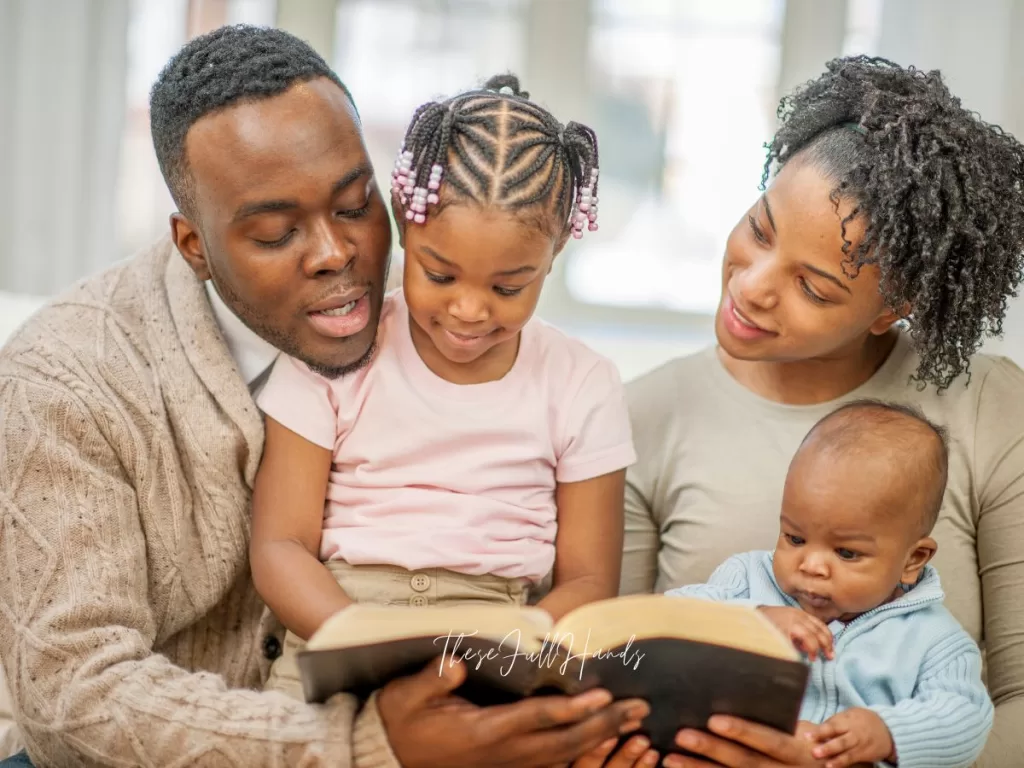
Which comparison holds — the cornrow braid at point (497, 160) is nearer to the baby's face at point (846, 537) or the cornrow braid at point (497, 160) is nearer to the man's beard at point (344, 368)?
the man's beard at point (344, 368)

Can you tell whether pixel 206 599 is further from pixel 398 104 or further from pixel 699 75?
pixel 699 75

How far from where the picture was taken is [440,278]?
162 centimetres

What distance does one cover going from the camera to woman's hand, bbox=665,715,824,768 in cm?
143

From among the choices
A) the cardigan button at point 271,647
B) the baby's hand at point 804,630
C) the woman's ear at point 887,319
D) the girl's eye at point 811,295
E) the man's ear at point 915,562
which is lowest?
the cardigan button at point 271,647

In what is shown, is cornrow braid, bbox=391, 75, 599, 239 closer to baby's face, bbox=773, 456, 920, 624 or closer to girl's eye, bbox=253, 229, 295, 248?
girl's eye, bbox=253, 229, 295, 248

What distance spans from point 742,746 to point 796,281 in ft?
2.33

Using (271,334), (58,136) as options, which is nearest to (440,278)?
(271,334)

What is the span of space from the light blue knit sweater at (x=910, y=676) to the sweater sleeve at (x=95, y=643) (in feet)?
2.00

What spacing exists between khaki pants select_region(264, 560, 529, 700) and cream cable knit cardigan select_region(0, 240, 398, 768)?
0.34ft

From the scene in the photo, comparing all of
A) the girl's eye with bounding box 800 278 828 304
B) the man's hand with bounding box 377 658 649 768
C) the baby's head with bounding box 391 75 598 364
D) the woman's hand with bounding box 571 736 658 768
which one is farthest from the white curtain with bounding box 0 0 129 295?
the woman's hand with bounding box 571 736 658 768

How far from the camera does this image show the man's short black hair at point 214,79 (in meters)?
1.63

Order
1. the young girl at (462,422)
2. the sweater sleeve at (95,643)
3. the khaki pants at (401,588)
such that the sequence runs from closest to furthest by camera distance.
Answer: the sweater sleeve at (95,643) < the young girl at (462,422) < the khaki pants at (401,588)

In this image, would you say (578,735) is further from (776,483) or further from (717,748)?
(776,483)

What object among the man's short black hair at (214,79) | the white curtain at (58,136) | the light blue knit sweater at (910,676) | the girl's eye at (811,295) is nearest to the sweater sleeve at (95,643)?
the man's short black hair at (214,79)
